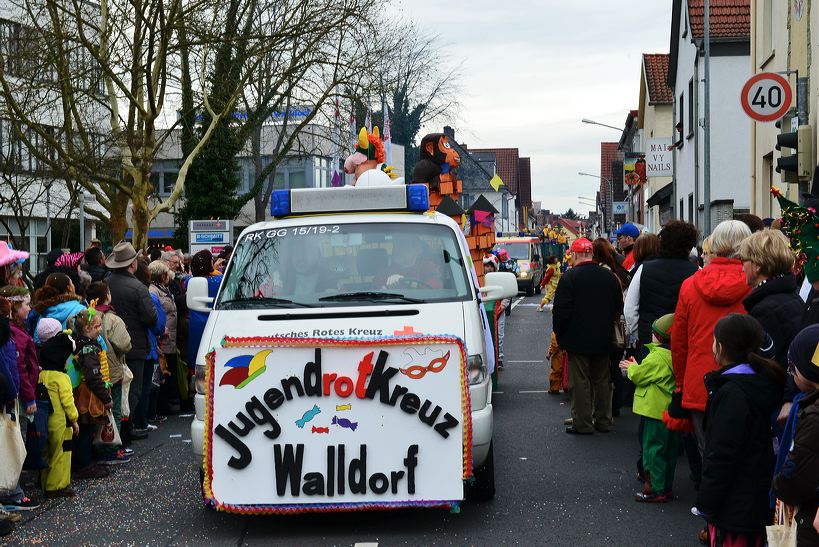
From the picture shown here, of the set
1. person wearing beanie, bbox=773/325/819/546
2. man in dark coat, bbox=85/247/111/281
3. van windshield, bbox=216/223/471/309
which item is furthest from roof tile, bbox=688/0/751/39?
person wearing beanie, bbox=773/325/819/546

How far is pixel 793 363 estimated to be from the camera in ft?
14.8

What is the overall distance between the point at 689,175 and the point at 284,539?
89.7 ft

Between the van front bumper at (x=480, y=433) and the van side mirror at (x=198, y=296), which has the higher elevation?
the van side mirror at (x=198, y=296)

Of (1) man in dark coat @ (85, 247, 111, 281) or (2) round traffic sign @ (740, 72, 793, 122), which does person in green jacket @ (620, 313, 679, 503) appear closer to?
(2) round traffic sign @ (740, 72, 793, 122)

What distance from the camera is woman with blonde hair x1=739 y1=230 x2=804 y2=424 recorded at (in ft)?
20.1

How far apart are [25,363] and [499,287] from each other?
11.3ft

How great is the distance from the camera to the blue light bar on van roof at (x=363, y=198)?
343 inches

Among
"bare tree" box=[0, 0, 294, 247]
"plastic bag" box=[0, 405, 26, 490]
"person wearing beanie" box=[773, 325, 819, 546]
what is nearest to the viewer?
"person wearing beanie" box=[773, 325, 819, 546]

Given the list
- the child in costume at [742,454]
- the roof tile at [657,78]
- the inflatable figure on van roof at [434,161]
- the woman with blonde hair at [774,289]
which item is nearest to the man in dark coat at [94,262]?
the inflatable figure on van roof at [434,161]

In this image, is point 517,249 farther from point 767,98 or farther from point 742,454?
point 742,454

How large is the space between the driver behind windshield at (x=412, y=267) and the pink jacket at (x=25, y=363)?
2.48 m

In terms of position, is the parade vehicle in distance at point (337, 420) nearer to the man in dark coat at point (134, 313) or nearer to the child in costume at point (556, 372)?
the man in dark coat at point (134, 313)

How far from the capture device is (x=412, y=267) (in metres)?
7.96

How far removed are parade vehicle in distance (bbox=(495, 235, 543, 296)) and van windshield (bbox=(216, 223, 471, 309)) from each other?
34777 mm
